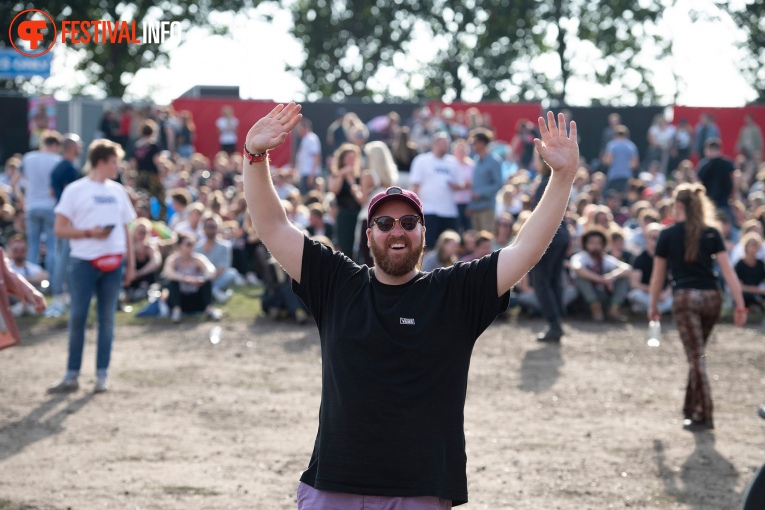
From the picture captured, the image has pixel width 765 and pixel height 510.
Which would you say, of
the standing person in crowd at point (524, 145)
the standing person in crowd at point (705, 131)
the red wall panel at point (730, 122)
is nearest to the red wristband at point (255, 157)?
the standing person in crowd at point (524, 145)

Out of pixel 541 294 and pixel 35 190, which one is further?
pixel 35 190

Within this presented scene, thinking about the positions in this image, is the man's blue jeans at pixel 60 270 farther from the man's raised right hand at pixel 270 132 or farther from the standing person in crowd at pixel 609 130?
the standing person in crowd at pixel 609 130

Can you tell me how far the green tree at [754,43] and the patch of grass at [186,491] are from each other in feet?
148

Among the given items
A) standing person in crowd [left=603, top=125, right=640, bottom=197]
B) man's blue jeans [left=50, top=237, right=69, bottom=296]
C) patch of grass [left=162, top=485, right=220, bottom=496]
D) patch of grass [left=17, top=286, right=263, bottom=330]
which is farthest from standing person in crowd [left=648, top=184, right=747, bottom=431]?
standing person in crowd [left=603, top=125, right=640, bottom=197]

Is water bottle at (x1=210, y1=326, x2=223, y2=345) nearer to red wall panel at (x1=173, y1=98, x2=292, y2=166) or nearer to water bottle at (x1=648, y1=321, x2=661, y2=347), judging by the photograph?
water bottle at (x1=648, y1=321, x2=661, y2=347)

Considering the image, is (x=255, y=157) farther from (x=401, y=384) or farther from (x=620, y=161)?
(x=620, y=161)

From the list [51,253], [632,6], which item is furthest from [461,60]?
[51,253]

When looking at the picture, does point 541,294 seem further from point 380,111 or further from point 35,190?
point 380,111

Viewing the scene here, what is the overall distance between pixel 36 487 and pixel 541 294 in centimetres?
634

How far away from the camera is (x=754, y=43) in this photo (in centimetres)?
4734

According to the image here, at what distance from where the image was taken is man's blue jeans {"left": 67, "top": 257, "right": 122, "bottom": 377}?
29.1 feet

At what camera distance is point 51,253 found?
587 inches

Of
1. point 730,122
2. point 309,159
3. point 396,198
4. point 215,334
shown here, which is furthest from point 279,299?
point 730,122

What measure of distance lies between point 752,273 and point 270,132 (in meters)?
10.9
